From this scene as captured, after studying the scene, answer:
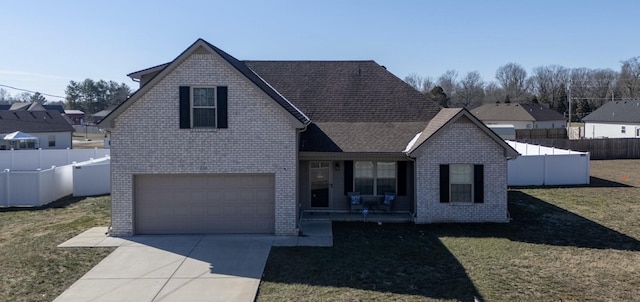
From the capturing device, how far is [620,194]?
21875 mm

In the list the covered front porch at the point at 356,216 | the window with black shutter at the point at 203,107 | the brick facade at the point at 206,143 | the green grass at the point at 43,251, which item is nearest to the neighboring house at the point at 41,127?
the green grass at the point at 43,251

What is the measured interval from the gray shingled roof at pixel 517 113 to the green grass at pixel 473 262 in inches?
1949

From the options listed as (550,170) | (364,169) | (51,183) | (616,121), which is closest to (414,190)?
(364,169)

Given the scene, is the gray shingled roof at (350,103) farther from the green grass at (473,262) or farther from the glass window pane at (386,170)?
the green grass at (473,262)

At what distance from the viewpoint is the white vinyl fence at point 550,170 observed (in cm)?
2500

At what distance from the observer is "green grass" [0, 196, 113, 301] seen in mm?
10234

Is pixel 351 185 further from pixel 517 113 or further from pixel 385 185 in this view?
pixel 517 113

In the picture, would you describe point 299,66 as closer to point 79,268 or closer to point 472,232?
point 472,232

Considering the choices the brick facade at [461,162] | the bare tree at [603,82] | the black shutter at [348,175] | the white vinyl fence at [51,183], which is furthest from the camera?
the bare tree at [603,82]

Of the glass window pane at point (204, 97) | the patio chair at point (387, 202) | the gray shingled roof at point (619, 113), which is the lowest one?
the patio chair at point (387, 202)

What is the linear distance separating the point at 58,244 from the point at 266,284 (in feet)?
22.6

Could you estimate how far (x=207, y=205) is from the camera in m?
15.0

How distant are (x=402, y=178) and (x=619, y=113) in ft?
157

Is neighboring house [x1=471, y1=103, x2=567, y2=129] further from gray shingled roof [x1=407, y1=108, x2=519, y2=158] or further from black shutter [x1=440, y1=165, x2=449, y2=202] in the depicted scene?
black shutter [x1=440, y1=165, x2=449, y2=202]
